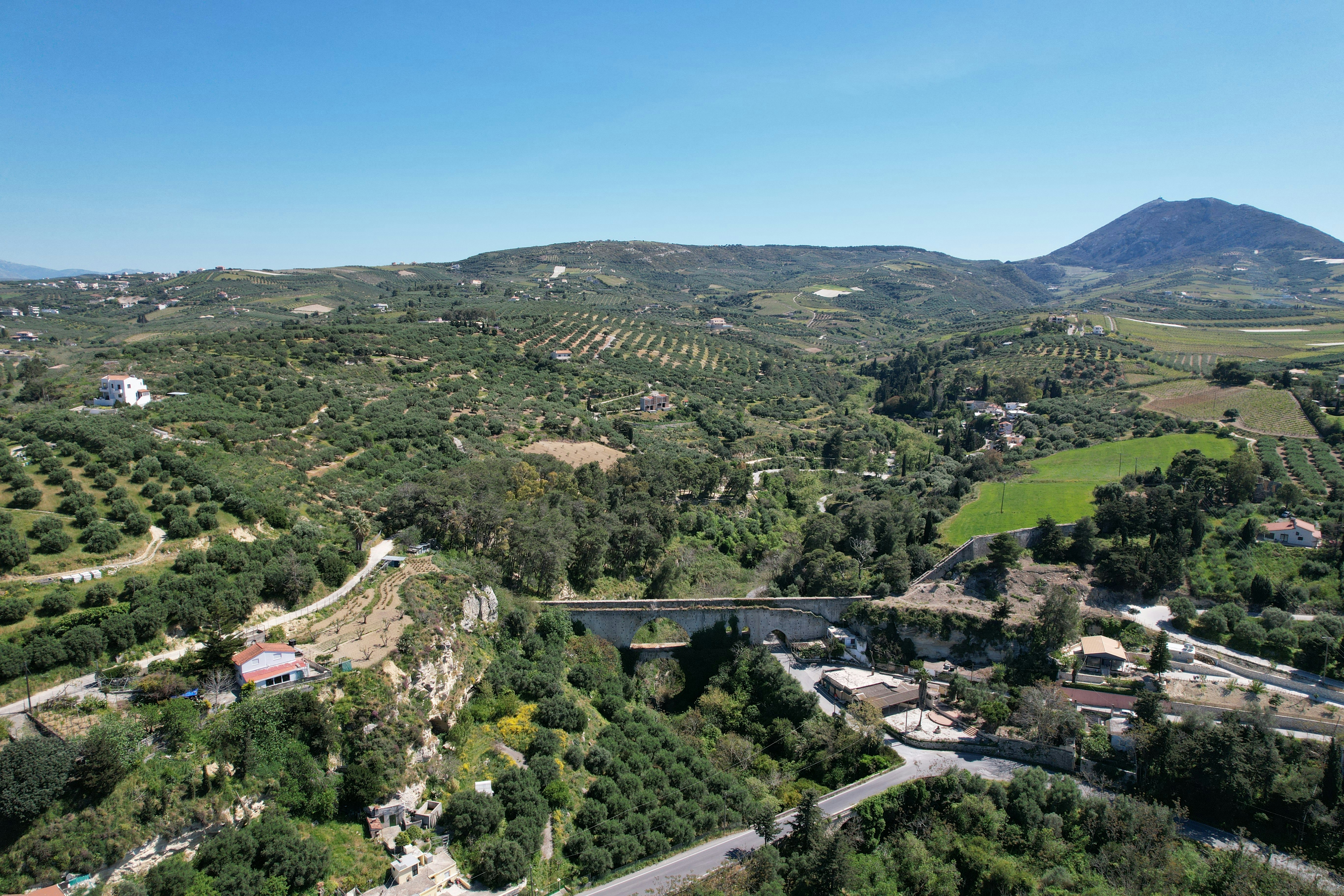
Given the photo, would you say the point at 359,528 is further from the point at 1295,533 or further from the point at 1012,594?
the point at 1295,533

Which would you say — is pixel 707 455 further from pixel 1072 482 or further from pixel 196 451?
pixel 196 451

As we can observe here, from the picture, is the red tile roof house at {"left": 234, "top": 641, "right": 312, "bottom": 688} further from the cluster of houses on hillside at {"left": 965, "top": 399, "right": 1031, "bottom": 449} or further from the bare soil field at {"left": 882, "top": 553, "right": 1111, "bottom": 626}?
the cluster of houses on hillside at {"left": 965, "top": 399, "right": 1031, "bottom": 449}

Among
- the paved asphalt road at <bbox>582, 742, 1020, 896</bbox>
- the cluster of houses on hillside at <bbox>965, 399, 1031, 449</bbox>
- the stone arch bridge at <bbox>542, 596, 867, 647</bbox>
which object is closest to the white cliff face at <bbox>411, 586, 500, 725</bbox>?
the stone arch bridge at <bbox>542, 596, 867, 647</bbox>

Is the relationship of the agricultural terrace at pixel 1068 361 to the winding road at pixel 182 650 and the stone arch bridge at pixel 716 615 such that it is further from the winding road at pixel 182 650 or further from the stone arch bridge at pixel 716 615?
the winding road at pixel 182 650

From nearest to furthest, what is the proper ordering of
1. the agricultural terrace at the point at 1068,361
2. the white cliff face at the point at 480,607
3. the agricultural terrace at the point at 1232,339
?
the white cliff face at the point at 480,607
the agricultural terrace at the point at 1068,361
the agricultural terrace at the point at 1232,339

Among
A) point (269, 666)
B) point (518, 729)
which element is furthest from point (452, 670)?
point (269, 666)

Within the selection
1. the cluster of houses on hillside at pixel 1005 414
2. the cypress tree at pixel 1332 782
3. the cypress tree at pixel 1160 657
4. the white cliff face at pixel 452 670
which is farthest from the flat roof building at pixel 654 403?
the cypress tree at pixel 1332 782
